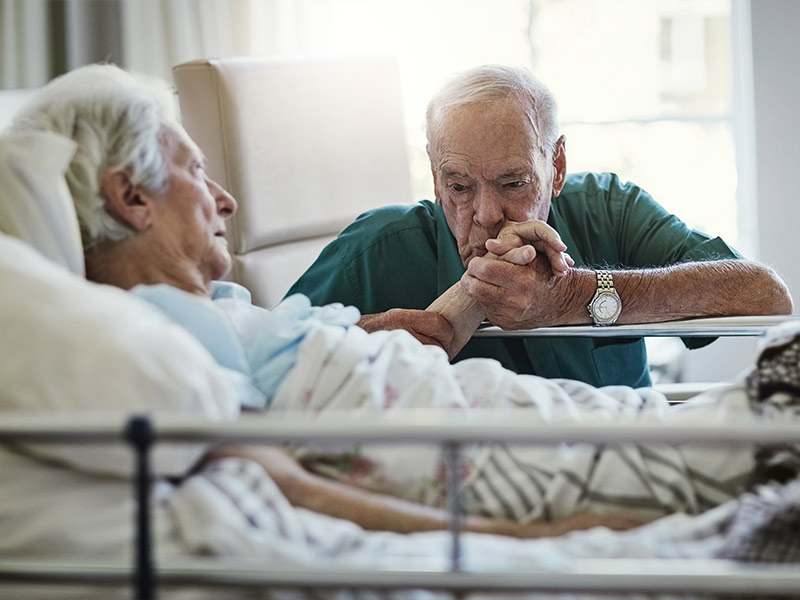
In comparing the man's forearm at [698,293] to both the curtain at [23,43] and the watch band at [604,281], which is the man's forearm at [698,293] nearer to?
the watch band at [604,281]

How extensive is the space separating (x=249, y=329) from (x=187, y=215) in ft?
0.58

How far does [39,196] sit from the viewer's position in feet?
3.57

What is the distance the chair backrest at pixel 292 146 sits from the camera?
2.24 metres

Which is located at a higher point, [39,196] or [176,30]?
[176,30]

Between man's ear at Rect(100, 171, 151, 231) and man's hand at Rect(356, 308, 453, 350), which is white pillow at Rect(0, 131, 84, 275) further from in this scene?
man's hand at Rect(356, 308, 453, 350)

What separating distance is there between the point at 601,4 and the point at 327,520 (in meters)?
2.87

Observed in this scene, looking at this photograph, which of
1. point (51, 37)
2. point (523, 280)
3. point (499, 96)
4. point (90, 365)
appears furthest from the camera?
point (51, 37)

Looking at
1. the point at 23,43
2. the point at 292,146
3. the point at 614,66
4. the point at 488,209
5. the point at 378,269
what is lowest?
the point at 378,269

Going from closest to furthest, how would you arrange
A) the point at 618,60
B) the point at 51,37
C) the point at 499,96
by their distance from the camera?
1. the point at 499,96
2. the point at 51,37
3. the point at 618,60

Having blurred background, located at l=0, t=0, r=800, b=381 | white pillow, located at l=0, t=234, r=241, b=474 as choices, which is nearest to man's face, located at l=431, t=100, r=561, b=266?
white pillow, located at l=0, t=234, r=241, b=474

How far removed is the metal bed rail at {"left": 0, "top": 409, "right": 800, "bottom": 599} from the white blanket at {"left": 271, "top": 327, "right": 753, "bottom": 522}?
12 centimetres

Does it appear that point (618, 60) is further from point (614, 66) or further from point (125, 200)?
point (125, 200)

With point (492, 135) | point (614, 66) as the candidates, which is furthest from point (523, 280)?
point (614, 66)

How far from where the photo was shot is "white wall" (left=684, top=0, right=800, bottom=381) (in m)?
3.21
